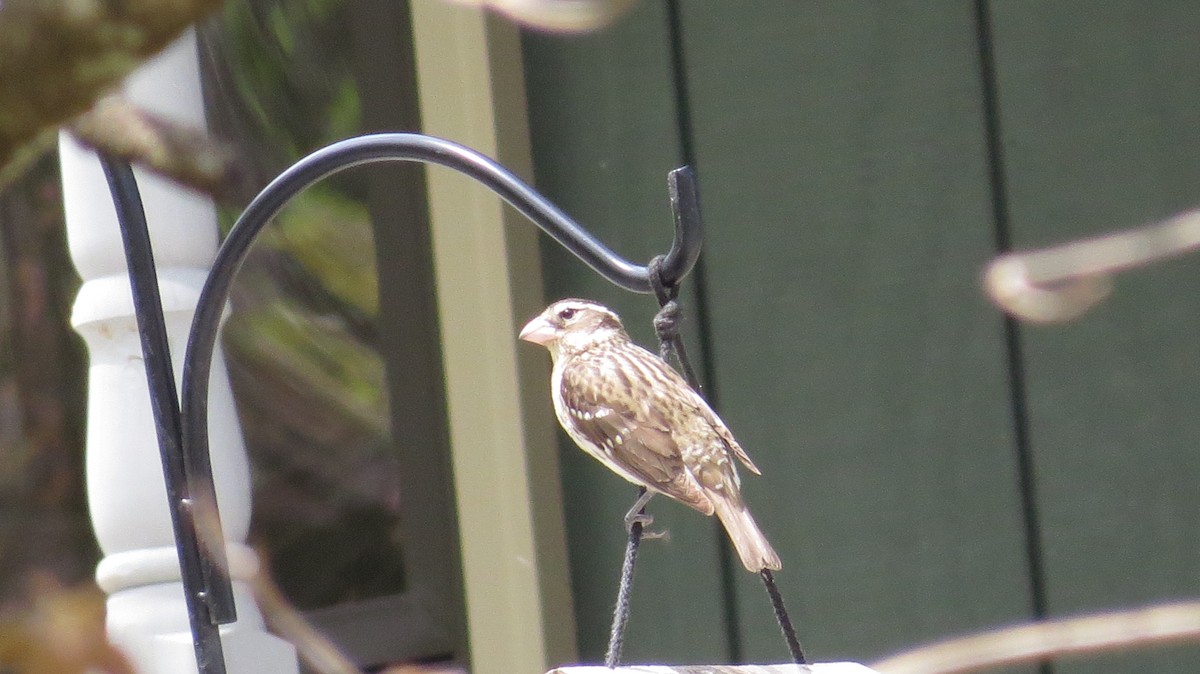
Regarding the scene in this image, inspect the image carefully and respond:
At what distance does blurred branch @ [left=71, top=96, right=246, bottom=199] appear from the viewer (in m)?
0.36

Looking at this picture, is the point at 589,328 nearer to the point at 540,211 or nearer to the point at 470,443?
the point at 540,211

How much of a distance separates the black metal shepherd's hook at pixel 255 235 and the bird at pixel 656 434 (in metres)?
0.09

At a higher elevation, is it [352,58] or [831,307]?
[352,58]

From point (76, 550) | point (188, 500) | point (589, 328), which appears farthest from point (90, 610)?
point (76, 550)

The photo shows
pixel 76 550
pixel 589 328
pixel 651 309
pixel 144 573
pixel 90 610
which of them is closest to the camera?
pixel 90 610

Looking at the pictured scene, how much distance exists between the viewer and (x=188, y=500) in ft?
4.63

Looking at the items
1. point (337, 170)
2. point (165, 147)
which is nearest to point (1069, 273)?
point (165, 147)

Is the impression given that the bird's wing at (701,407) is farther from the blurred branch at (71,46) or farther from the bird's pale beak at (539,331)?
the blurred branch at (71,46)

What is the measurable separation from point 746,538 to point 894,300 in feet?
4.80

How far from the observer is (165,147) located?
0.37 metres

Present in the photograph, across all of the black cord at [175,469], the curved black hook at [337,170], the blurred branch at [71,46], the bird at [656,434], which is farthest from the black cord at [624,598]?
the blurred branch at [71,46]

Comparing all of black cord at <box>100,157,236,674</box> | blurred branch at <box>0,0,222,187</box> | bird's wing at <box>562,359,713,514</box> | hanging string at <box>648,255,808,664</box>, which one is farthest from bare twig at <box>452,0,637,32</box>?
black cord at <box>100,157,236,674</box>

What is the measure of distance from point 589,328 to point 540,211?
275mm

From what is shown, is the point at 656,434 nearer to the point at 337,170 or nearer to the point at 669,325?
the point at 669,325
